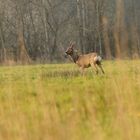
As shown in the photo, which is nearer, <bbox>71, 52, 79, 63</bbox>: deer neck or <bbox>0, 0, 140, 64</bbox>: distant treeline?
<bbox>71, 52, 79, 63</bbox>: deer neck

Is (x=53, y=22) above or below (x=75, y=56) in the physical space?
above

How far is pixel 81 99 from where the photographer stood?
Answer: 7828 mm

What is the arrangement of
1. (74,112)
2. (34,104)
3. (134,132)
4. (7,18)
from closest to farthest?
(134,132), (74,112), (34,104), (7,18)

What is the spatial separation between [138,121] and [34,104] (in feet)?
6.46

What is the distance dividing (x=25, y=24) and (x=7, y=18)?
5.75 feet

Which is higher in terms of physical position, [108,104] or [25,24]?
[25,24]

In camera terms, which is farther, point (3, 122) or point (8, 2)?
point (8, 2)

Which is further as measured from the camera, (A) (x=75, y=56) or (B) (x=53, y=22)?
(B) (x=53, y=22)

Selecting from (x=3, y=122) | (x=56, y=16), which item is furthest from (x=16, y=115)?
(x=56, y=16)

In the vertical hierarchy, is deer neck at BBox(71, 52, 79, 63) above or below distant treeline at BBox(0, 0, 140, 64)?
below

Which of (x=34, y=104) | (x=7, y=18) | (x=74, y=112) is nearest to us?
(x=74, y=112)

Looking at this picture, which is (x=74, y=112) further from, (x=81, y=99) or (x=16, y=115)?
(x=81, y=99)

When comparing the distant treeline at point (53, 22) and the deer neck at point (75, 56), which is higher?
the distant treeline at point (53, 22)

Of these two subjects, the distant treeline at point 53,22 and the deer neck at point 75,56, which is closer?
the deer neck at point 75,56
